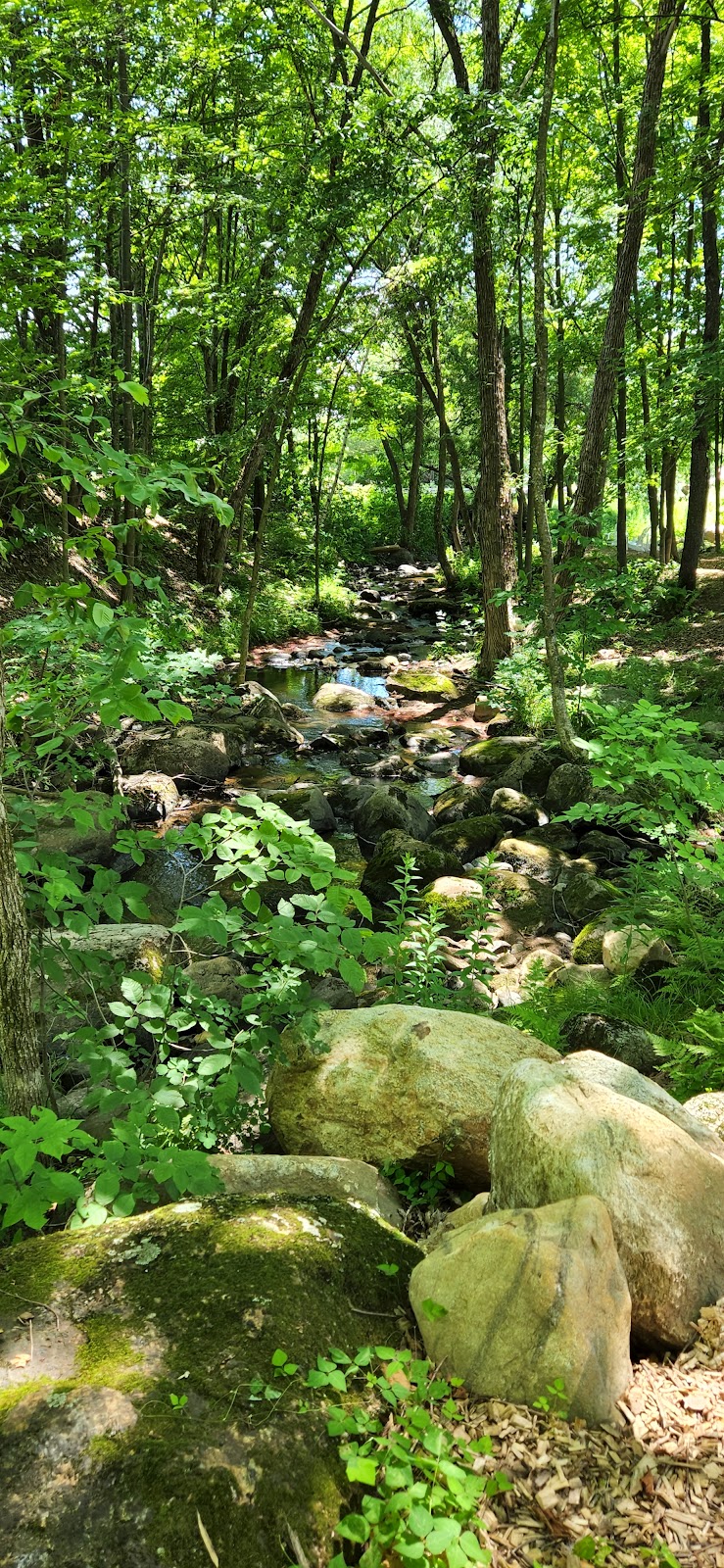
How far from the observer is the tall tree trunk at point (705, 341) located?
387 inches

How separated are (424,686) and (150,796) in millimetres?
7251

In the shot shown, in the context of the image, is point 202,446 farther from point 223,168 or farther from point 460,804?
point 460,804

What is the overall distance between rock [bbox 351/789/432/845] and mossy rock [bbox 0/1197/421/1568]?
5.93m

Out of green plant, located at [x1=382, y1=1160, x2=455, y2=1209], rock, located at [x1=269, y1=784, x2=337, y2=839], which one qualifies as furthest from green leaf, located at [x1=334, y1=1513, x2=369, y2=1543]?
rock, located at [x1=269, y1=784, x2=337, y2=839]

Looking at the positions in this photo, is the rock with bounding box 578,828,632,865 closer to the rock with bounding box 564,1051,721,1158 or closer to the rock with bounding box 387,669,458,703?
the rock with bounding box 564,1051,721,1158

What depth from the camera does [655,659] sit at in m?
12.5

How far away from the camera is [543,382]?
7656 mm

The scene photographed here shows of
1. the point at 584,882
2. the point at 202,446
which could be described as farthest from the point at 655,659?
the point at 202,446

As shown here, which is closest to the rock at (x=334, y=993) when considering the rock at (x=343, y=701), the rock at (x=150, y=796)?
the rock at (x=150, y=796)

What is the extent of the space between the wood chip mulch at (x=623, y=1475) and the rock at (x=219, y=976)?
333 cm

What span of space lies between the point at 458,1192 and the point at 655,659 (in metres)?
10.9

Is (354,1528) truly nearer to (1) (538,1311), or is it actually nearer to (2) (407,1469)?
(2) (407,1469)

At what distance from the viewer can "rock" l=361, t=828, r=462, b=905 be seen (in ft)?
22.7

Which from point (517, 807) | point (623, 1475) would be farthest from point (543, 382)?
point (623, 1475)
